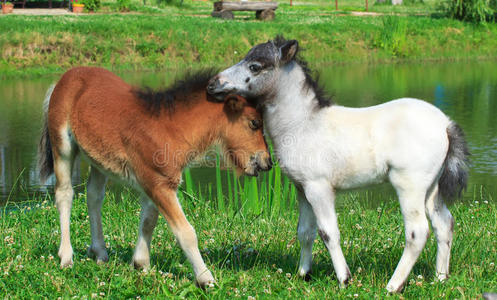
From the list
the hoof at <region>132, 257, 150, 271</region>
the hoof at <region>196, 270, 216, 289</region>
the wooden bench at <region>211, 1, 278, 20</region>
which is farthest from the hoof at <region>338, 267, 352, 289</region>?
the wooden bench at <region>211, 1, 278, 20</region>

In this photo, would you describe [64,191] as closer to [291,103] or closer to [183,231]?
[183,231]

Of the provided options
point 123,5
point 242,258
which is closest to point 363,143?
point 242,258

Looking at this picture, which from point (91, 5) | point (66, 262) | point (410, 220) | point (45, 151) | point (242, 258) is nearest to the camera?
point (410, 220)

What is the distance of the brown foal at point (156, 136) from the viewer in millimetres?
4668

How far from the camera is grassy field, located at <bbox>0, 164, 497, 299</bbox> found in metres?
4.49

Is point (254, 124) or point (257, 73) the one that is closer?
point (257, 73)

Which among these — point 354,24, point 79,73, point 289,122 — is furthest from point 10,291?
point 354,24

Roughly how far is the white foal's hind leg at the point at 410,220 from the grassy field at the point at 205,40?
58.6 ft

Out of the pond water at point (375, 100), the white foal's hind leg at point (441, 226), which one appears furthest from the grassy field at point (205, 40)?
the white foal's hind leg at point (441, 226)

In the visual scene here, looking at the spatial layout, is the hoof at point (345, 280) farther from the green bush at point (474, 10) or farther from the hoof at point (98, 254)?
the green bush at point (474, 10)

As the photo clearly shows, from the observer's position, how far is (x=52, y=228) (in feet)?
21.2

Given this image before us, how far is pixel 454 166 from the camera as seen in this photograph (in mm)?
4609

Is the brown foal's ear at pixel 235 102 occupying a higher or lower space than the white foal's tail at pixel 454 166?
higher

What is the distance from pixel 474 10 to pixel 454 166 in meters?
26.0
